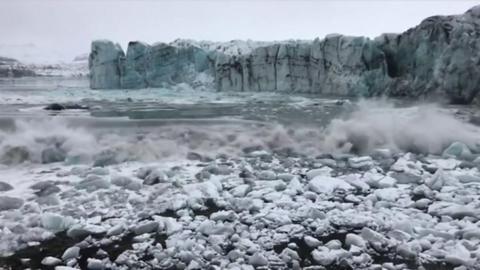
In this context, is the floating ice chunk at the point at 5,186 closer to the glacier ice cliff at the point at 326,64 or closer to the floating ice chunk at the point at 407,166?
the floating ice chunk at the point at 407,166

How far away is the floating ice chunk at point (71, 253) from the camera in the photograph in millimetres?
3296

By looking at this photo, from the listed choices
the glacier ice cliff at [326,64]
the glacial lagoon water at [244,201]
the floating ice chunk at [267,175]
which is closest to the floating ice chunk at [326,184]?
the glacial lagoon water at [244,201]

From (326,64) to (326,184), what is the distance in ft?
68.7

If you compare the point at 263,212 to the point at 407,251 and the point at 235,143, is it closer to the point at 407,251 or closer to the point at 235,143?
the point at 407,251

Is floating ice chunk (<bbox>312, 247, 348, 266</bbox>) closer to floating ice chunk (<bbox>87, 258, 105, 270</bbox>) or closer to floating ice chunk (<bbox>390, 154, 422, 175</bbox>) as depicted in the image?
floating ice chunk (<bbox>87, 258, 105, 270</bbox>)

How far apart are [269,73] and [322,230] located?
24079mm

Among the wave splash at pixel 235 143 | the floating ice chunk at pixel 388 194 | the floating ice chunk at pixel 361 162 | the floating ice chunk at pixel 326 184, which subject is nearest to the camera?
the floating ice chunk at pixel 388 194

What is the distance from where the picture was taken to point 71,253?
3.32 m

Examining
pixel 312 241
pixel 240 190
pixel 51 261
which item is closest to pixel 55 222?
pixel 51 261

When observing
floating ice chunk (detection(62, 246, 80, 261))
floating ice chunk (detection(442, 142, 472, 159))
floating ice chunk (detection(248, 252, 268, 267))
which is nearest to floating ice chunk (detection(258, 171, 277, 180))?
floating ice chunk (detection(248, 252, 268, 267))

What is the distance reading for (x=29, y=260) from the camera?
326 centimetres

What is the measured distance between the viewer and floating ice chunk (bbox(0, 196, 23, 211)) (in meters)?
4.31

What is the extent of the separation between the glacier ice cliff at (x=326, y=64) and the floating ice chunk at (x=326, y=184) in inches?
634

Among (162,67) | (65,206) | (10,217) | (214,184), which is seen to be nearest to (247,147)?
(214,184)
